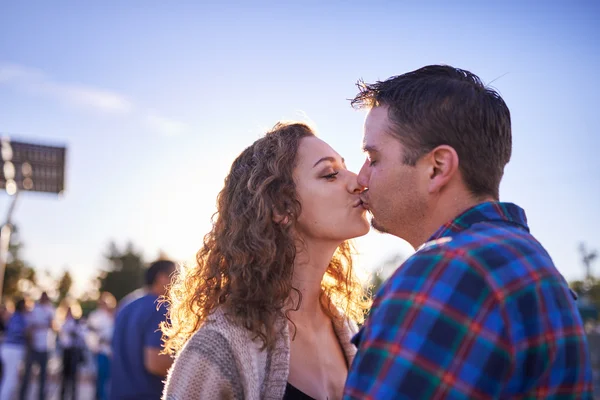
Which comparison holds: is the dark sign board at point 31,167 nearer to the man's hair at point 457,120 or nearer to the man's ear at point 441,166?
the man's hair at point 457,120

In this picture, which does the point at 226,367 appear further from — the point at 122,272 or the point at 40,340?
the point at 122,272

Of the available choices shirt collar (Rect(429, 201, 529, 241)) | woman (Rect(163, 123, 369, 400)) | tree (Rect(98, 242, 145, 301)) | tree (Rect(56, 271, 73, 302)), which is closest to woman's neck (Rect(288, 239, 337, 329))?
woman (Rect(163, 123, 369, 400))

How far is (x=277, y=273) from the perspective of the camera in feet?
8.75

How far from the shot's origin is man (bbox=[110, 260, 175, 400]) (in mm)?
4359

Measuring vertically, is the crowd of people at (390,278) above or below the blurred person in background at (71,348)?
above

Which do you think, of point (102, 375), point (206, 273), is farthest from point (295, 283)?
point (102, 375)

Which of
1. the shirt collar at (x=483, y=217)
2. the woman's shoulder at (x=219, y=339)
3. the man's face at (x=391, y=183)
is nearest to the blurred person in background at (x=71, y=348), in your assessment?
the woman's shoulder at (x=219, y=339)

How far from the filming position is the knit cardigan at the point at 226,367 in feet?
7.11

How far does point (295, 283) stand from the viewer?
109 inches

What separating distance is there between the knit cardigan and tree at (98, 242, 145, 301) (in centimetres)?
6351

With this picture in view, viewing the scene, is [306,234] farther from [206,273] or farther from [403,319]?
[403,319]

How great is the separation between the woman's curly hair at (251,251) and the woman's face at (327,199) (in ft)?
0.15

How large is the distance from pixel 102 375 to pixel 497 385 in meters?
10.5

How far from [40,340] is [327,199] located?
937cm
